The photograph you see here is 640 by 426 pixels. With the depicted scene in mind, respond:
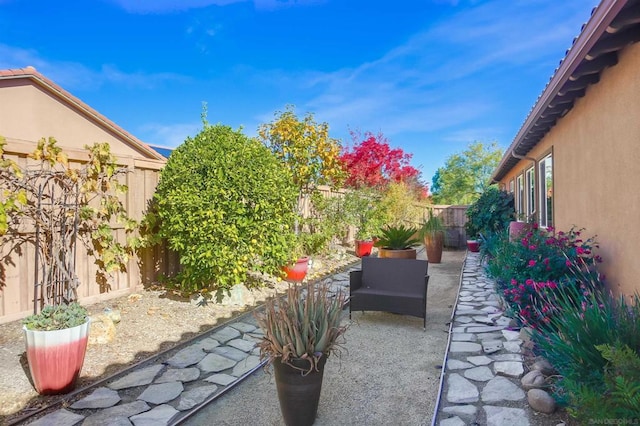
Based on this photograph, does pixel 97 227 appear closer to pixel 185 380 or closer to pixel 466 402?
pixel 185 380

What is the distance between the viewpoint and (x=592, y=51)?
2770mm

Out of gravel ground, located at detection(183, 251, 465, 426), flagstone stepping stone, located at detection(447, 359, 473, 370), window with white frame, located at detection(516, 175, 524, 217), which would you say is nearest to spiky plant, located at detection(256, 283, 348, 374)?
gravel ground, located at detection(183, 251, 465, 426)

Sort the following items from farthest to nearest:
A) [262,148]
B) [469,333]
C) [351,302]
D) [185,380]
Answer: [262,148], [351,302], [469,333], [185,380]

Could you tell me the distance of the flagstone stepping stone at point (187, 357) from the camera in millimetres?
3314

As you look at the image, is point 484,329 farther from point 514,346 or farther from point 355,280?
point 355,280

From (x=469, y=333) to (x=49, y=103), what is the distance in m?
11.7

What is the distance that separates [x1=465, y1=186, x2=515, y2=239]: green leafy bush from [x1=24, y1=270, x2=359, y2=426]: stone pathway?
7.46 metres

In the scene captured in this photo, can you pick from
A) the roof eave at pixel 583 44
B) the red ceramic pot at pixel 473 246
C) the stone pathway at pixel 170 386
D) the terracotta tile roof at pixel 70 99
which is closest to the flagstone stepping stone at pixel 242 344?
the stone pathway at pixel 170 386

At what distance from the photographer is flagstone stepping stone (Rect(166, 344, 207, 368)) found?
3.31 metres

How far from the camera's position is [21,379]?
2.80m

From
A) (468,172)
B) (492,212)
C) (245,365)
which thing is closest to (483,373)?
(245,365)

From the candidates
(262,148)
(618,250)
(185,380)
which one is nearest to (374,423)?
(185,380)

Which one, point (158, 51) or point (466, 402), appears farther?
point (158, 51)

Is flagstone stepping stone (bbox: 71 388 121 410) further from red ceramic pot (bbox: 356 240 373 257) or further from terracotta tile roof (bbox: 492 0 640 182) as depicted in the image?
red ceramic pot (bbox: 356 240 373 257)
